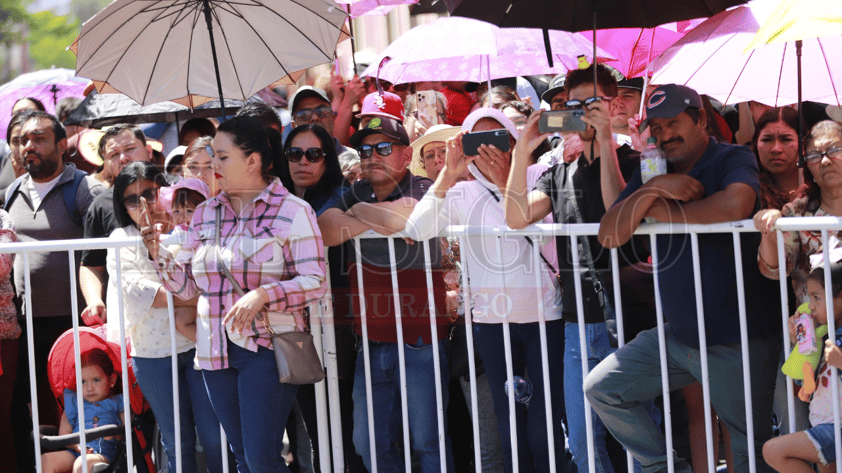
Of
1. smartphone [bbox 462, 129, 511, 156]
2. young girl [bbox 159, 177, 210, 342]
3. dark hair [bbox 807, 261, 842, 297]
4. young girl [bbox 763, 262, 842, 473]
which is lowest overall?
young girl [bbox 763, 262, 842, 473]

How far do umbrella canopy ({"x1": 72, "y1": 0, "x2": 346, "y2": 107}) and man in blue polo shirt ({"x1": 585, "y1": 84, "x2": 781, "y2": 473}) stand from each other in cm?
229

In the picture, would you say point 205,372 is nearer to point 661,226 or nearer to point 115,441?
point 115,441

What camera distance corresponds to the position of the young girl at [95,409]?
459 centimetres

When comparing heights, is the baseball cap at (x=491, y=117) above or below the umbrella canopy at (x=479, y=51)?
below

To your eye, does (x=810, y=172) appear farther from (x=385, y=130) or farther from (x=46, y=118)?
(x=46, y=118)

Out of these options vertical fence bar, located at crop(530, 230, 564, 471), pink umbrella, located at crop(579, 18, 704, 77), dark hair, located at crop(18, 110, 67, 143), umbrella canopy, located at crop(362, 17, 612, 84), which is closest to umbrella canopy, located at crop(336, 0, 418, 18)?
umbrella canopy, located at crop(362, 17, 612, 84)

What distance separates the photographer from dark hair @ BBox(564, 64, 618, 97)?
416 centimetres

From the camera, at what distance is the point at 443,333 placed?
4.28 m

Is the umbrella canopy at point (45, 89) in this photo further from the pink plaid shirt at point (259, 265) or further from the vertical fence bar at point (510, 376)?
the vertical fence bar at point (510, 376)

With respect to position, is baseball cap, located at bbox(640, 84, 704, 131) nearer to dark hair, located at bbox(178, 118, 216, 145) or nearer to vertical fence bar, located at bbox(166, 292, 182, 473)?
vertical fence bar, located at bbox(166, 292, 182, 473)

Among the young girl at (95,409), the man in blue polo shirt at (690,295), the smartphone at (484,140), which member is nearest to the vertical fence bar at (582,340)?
the man in blue polo shirt at (690,295)

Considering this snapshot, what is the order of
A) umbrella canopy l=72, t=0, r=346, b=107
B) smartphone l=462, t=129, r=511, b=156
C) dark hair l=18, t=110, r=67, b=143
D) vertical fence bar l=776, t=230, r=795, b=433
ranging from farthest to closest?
dark hair l=18, t=110, r=67, b=143
umbrella canopy l=72, t=0, r=346, b=107
smartphone l=462, t=129, r=511, b=156
vertical fence bar l=776, t=230, r=795, b=433

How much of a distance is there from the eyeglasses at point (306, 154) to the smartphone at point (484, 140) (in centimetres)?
84

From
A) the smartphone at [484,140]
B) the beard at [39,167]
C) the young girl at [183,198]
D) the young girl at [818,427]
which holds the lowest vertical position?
the young girl at [818,427]
